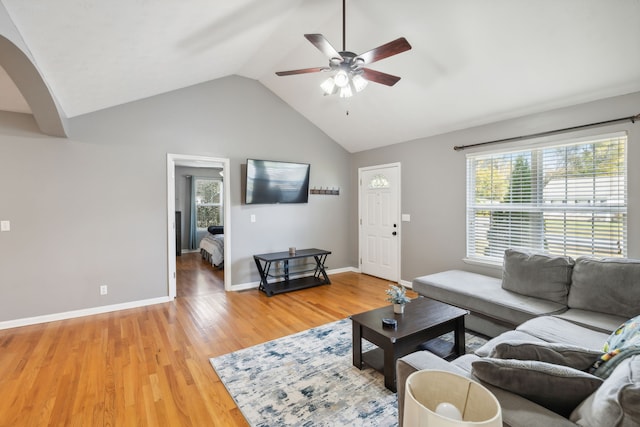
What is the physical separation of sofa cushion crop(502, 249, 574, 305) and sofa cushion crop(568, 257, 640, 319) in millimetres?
73

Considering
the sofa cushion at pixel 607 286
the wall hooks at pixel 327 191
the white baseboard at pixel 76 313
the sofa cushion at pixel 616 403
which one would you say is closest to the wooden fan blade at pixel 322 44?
the sofa cushion at pixel 616 403

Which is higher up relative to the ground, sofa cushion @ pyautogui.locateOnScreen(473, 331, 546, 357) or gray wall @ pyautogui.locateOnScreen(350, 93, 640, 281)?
gray wall @ pyautogui.locateOnScreen(350, 93, 640, 281)

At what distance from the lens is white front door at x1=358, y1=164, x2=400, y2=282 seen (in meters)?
5.25

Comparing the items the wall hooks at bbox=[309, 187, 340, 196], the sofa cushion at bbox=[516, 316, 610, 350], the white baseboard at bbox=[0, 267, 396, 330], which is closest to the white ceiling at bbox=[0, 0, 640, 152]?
the wall hooks at bbox=[309, 187, 340, 196]

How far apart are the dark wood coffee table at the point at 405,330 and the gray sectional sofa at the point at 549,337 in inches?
17.1

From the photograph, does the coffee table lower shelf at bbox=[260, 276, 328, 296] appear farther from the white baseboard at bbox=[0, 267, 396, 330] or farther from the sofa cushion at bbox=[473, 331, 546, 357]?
the sofa cushion at bbox=[473, 331, 546, 357]

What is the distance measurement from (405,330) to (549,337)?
1004mm

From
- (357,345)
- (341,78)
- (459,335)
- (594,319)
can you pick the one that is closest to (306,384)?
(357,345)

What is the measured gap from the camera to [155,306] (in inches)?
161

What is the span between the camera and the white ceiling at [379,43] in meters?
2.31

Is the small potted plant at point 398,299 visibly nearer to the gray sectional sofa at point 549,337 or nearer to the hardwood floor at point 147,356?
the gray sectional sofa at point 549,337

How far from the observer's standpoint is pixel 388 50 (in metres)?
A: 2.31

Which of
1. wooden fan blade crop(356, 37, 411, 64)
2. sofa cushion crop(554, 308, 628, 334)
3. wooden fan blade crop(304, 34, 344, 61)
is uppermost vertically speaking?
wooden fan blade crop(304, 34, 344, 61)

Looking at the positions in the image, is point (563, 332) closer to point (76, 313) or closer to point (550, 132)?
point (550, 132)
